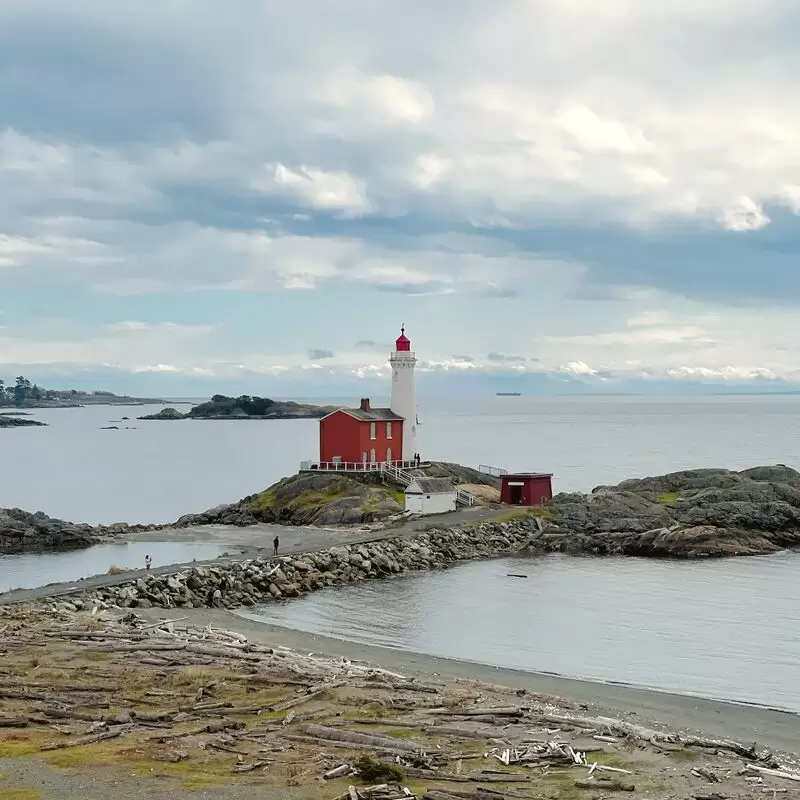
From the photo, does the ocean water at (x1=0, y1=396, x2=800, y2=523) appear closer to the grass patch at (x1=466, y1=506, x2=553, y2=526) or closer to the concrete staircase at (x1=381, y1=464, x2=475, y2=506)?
the concrete staircase at (x1=381, y1=464, x2=475, y2=506)

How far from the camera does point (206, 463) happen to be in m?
→ 128

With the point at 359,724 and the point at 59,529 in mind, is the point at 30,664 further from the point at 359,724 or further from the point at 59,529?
the point at 59,529

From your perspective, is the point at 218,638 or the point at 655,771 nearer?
the point at 655,771

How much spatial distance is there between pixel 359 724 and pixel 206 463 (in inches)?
4499

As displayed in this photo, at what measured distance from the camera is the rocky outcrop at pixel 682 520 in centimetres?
4891

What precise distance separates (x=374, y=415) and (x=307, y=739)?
44.0 m

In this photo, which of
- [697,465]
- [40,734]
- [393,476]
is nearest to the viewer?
[40,734]

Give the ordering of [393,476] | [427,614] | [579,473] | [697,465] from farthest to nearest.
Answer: [697,465]
[579,473]
[393,476]
[427,614]

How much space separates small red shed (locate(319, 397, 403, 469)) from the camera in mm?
58500

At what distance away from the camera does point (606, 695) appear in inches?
882

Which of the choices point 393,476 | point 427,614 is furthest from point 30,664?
point 393,476

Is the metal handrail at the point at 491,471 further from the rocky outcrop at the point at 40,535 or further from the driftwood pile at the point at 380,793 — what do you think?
the driftwood pile at the point at 380,793

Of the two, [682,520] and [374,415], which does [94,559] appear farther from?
[682,520]

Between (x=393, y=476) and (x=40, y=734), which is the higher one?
(x=393, y=476)
